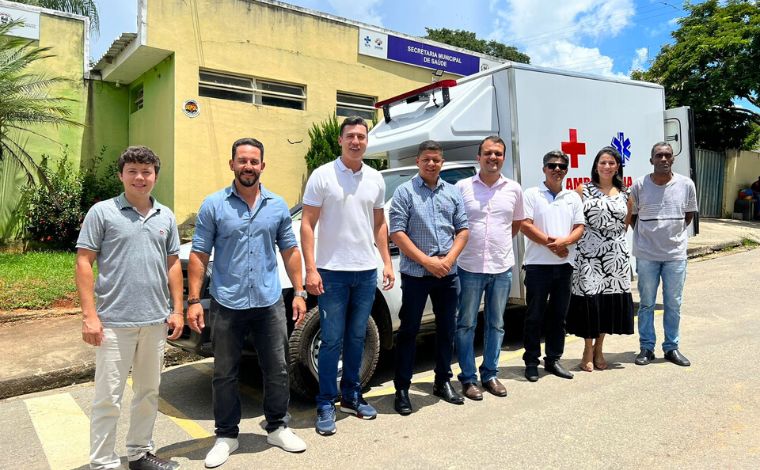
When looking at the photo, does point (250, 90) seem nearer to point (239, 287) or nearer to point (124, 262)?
point (239, 287)

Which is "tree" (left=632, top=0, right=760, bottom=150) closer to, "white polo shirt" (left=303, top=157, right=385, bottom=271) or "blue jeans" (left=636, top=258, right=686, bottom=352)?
"blue jeans" (left=636, top=258, right=686, bottom=352)

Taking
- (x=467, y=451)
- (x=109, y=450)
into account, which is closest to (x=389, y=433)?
(x=467, y=451)

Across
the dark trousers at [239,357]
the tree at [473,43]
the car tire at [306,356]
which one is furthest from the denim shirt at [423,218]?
the tree at [473,43]

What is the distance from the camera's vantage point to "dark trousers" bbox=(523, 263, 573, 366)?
15.3 ft

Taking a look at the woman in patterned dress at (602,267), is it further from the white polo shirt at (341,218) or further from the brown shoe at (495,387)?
the white polo shirt at (341,218)

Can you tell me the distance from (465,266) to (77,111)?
437 inches

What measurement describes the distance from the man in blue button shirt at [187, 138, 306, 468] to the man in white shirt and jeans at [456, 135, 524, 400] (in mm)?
1476

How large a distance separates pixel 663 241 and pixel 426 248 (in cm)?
241

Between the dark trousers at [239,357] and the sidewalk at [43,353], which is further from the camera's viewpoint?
the sidewalk at [43,353]

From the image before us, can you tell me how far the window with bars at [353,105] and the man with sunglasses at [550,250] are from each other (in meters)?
9.17

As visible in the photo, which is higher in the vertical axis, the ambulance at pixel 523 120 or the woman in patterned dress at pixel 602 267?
the ambulance at pixel 523 120

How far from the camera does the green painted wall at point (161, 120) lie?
1110 centimetres

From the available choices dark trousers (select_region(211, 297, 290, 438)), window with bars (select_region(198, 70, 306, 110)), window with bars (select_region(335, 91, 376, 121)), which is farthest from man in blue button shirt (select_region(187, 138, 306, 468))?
window with bars (select_region(335, 91, 376, 121))

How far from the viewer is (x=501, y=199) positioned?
171 inches
